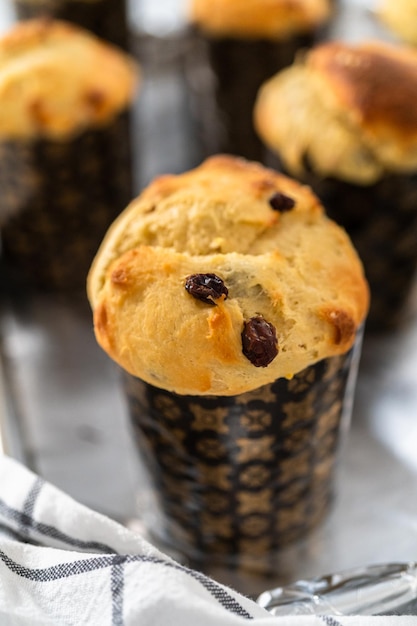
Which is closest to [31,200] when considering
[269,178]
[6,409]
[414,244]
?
[6,409]

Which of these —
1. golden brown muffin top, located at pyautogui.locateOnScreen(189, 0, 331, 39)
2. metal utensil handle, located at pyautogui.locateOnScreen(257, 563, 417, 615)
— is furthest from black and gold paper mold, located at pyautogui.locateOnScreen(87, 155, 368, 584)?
golden brown muffin top, located at pyautogui.locateOnScreen(189, 0, 331, 39)

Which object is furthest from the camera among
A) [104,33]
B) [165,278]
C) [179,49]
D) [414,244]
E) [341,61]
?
[179,49]

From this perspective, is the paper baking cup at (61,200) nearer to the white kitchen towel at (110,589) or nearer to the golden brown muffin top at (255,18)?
the golden brown muffin top at (255,18)

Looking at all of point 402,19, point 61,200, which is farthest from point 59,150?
point 402,19

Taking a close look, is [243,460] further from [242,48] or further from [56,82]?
[242,48]

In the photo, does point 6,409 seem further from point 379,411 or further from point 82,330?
point 379,411
